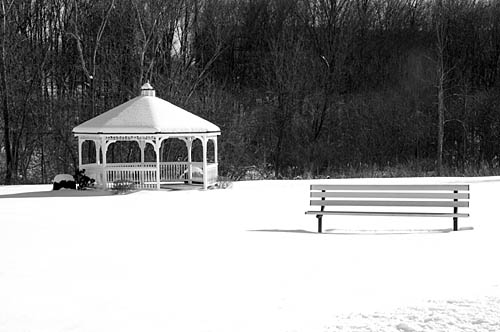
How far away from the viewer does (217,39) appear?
41.7m

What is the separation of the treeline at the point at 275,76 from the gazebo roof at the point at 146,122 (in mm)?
11979

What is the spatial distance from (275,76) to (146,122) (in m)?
21.9

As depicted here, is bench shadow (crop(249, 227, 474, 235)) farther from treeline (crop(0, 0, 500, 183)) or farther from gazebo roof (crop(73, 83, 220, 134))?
treeline (crop(0, 0, 500, 183))

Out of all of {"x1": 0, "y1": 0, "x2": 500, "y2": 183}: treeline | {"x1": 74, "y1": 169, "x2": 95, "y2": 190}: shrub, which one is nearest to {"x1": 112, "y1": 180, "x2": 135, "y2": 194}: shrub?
{"x1": 74, "y1": 169, "x2": 95, "y2": 190}: shrub

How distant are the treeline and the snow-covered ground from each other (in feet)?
70.4

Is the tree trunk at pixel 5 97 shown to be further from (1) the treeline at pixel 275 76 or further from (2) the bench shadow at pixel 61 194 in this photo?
(2) the bench shadow at pixel 61 194

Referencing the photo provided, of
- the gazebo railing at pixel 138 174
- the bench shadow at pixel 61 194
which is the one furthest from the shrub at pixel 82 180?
the bench shadow at pixel 61 194

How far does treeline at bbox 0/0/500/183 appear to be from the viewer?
3653 cm

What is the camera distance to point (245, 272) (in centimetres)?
908

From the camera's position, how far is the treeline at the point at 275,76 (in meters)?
36.5

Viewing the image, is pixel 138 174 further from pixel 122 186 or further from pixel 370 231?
pixel 370 231

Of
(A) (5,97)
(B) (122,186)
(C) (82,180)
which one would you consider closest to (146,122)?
(B) (122,186)

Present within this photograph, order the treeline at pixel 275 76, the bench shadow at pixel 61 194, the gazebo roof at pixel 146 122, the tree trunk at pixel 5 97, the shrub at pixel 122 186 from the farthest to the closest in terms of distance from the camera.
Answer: the treeline at pixel 275 76
the tree trunk at pixel 5 97
the gazebo roof at pixel 146 122
the shrub at pixel 122 186
the bench shadow at pixel 61 194

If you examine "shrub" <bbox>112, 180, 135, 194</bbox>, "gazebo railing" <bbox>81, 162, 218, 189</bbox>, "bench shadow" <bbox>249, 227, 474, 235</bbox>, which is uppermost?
"gazebo railing" <bbox>81, 162, 218, 189</bbox>
